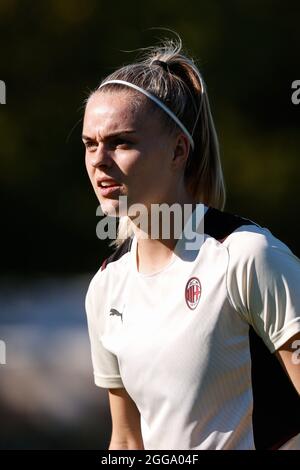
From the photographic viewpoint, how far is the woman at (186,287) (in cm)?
292

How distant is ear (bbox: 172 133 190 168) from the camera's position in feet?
10.5

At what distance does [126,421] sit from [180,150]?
96cm

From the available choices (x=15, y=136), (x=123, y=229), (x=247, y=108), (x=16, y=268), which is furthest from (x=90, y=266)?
(x=123, y=229)

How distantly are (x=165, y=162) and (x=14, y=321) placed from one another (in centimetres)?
594

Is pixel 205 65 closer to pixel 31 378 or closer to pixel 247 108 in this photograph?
pixel 247 108

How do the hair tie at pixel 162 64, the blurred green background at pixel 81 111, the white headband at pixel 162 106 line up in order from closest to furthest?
1. the white headband at pixel 162 106
2. the hair tie at pixel 162 64
3. the blurred green background at pixel 81 111

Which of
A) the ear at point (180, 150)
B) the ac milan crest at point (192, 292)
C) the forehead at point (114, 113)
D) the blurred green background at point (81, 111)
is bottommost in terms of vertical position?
the blurred green background at point (81, 111)

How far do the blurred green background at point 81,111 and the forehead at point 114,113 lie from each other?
6.28 m

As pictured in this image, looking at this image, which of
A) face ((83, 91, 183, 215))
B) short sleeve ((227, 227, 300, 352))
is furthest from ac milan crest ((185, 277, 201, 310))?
face ((83, 91, 183, 215))

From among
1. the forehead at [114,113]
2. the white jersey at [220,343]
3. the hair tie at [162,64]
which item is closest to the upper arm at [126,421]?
the white jersey at [220,343]

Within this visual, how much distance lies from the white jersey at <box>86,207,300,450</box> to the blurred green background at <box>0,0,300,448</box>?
20.5 ft

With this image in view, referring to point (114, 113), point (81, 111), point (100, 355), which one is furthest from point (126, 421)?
point (81, 111)

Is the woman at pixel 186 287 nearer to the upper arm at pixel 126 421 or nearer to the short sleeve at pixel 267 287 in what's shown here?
the short sleeve at pixel 267 287

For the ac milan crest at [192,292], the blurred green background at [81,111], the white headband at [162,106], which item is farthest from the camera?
the blurred green background at [81,111]
